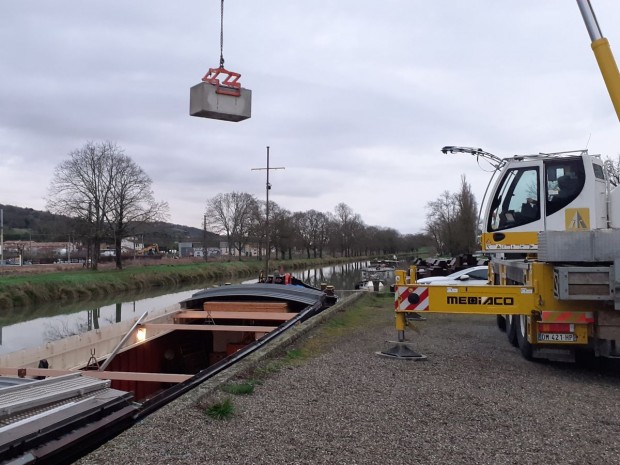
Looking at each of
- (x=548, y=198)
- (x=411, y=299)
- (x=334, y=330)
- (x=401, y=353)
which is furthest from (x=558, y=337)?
(x=334, y=330)

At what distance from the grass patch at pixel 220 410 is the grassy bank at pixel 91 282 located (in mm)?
25225

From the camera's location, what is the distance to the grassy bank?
26948 millimetres

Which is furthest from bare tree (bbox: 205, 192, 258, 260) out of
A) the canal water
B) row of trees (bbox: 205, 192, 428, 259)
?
the canal water

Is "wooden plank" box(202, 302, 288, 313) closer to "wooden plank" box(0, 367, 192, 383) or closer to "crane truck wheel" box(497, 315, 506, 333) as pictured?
"crane truck wheel" box(497, 315, 506, 333)

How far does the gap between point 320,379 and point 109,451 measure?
267 cm

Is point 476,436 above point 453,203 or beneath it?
beneath

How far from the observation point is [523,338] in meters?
7.34

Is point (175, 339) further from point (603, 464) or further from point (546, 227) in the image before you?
point (603, 464)

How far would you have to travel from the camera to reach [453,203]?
60844 millimetres

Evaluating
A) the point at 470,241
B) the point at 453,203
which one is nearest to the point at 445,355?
the point at 470,241

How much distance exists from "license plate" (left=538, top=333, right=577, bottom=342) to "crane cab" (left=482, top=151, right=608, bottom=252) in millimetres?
2300

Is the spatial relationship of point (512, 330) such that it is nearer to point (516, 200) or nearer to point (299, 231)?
point (516, 200)

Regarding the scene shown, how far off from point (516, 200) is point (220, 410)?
20.9 feet

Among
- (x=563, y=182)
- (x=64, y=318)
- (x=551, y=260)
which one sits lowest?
(x=64, y=318)
